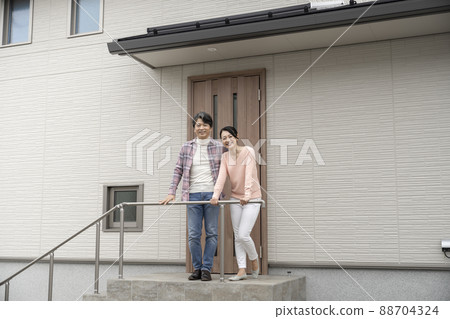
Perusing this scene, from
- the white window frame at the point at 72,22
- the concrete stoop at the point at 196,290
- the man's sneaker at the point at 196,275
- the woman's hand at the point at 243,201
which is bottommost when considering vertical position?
the concrete stoop at the point at 196,290

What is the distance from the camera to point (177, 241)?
702 centimetres

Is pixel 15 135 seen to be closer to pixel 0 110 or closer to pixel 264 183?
pixel 0 110

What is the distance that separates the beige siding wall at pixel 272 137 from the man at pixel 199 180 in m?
1.14

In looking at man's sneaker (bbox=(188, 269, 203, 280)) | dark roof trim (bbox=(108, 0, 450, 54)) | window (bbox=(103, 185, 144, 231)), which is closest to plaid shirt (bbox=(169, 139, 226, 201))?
man's sneaker (bbox=(188, 269, 203, 280))

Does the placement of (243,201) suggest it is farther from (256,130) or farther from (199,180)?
(256,130)

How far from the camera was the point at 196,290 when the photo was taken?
5.31 m

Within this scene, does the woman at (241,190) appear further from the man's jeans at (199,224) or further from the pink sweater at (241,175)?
the man's jeans at (199,224)

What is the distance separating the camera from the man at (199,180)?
5656mm

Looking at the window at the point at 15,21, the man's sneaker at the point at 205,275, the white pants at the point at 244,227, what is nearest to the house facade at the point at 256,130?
the window at the point at 15,21

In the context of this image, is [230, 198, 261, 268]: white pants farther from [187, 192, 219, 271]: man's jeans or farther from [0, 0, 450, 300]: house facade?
[0, 0, 450, 300]: house facade

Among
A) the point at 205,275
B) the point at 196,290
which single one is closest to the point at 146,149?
the point at 205,275

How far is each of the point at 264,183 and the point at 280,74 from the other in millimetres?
1415

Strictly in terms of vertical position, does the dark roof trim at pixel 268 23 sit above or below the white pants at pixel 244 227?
above

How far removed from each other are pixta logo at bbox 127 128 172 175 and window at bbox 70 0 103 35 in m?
1.93
